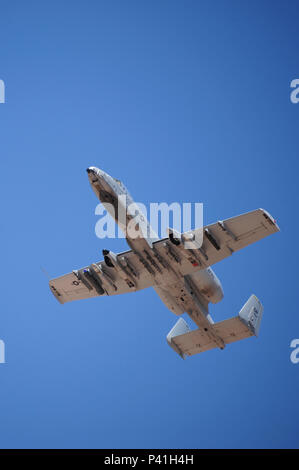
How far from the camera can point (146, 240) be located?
133 ft

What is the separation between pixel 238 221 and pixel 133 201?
6.56 meters

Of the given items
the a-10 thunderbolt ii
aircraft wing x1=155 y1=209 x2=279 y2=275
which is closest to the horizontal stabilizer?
the a-10 thunderbolt ii

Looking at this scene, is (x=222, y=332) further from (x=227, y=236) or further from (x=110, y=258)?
(x=110, y=258)

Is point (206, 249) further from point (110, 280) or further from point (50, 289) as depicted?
point (50, 289)

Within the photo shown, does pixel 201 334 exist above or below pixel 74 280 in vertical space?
below

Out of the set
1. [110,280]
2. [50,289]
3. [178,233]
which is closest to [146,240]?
[178,233]

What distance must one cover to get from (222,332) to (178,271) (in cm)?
647

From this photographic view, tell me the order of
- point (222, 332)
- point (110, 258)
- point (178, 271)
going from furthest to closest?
point (222, 332) → point (110, 258) → point (178, 271)

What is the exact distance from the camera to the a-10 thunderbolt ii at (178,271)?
3959cm

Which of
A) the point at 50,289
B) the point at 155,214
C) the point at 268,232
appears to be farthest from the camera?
the point at 50,289

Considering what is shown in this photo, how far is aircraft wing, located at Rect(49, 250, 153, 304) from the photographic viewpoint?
42.2 metres

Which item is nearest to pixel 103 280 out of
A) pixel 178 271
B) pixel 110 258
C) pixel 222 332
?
pixel 110 258

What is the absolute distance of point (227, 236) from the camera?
3981 centimetres

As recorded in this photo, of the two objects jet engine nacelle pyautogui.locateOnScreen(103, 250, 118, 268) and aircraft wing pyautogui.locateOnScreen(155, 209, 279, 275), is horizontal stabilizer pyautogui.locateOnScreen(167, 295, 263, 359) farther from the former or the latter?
jet engine nacelle pyautogui.locateOnScreen(103, 250, 118, 268)
